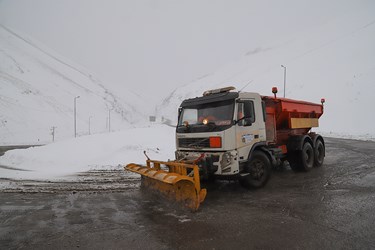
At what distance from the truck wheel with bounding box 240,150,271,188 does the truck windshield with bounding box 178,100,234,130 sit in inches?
55.4

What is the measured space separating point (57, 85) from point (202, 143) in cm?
7874

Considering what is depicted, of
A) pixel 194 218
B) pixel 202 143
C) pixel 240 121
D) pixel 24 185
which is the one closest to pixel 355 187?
pixel 240 121

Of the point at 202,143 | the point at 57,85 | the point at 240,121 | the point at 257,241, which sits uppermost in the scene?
the point at 57,85

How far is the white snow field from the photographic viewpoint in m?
11.5

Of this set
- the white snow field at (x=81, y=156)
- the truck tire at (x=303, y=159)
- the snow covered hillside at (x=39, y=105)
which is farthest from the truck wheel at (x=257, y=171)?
the snow covered hillside at (x=39, y=105)

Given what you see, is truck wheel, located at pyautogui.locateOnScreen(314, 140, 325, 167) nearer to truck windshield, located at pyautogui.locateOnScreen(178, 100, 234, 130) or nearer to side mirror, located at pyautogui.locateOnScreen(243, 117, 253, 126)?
side mirror, located at pyautogui.locateOnScreen(243, 117, 253, 126)

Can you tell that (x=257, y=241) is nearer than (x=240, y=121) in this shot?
Yes

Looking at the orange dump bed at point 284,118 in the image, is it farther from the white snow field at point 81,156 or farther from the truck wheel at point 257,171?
the white snow field at point 81,156

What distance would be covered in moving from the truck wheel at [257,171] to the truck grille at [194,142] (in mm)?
1372

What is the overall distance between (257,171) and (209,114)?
7.00ft

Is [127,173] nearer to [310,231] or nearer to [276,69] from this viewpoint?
[310,231]

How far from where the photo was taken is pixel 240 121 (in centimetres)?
690

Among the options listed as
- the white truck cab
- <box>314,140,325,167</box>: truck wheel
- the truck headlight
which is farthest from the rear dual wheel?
the truck headlight

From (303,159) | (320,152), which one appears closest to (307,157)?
(303,159)
